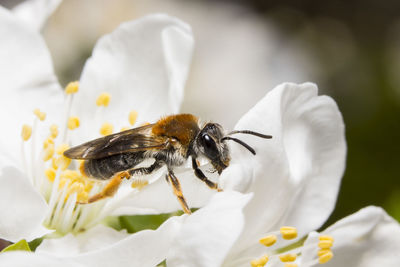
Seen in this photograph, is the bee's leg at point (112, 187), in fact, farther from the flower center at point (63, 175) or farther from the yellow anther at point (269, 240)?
the yellow anther at point (269, 240)

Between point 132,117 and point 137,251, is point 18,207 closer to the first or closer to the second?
point 137,251

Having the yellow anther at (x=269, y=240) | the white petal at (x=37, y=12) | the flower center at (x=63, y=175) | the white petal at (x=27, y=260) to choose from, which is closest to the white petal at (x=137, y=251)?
the white petal at (x=27, y=260)

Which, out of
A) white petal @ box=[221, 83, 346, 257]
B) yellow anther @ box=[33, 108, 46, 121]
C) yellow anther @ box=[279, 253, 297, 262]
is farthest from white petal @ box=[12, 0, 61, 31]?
yellow anther @ box=[279, 253, 297, 262]

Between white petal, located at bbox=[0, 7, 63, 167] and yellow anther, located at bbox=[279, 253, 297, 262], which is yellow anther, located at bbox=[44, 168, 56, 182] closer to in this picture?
white petal, located at bbox=[0, 7, 63, 167]

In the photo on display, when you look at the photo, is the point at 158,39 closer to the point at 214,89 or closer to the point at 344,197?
the point at 344,197

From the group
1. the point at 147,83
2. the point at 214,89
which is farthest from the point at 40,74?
the point at 214,89

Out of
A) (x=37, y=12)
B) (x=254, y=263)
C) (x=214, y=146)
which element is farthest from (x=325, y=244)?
(x=37, y=12)
